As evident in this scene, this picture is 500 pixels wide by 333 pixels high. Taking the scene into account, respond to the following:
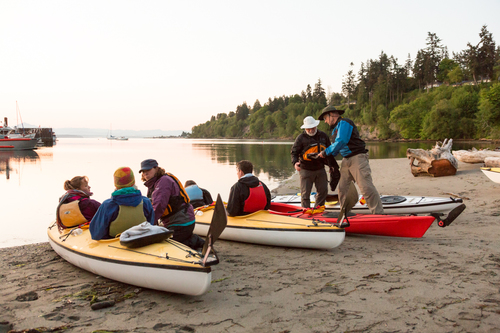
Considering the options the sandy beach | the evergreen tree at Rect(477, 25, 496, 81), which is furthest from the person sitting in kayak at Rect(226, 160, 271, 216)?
the evergreen tree at Rect(477, 25, 496, 81)

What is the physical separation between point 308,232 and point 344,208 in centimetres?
64

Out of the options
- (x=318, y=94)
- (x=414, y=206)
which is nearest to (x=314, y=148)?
(x=414, y=206)

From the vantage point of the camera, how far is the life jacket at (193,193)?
21.2ft

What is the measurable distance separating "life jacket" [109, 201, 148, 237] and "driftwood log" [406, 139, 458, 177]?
38.3 feet

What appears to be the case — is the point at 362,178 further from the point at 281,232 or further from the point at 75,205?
the point at 75,205

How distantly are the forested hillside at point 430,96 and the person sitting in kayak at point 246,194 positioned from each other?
47.3 metres

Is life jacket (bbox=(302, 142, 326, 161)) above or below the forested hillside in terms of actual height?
below

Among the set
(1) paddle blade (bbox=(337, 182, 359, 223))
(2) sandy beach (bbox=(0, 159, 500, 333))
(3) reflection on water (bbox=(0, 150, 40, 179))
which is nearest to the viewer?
(2) sandy beach (bbox=(0, 159, 500, 333))

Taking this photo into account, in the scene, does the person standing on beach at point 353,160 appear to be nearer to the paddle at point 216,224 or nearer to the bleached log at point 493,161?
the paddle at point 216,224

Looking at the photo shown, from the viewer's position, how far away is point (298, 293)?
351 cm

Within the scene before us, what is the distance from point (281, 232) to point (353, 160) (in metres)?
1.82

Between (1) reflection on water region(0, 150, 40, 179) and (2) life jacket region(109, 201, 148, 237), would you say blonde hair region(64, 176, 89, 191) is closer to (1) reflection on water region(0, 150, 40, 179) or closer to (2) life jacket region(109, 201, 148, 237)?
(2) life jacket region(109, 201, 148, 237)

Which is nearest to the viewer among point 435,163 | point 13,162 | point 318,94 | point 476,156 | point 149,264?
point 149,264

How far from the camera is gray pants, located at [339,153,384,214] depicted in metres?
5.58
